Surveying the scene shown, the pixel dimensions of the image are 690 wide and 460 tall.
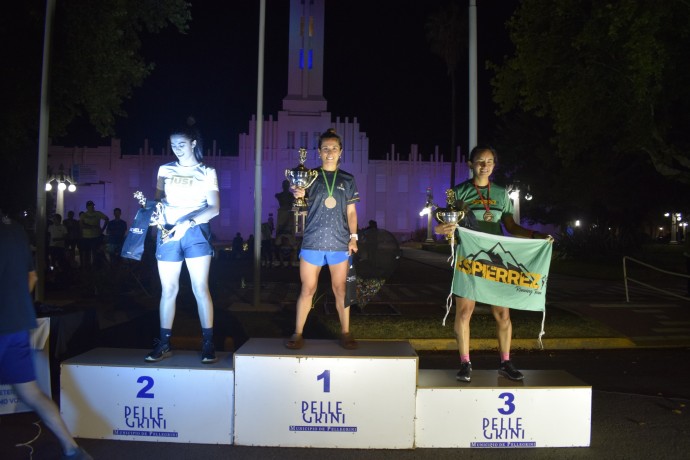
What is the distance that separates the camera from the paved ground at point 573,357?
14.6 feet

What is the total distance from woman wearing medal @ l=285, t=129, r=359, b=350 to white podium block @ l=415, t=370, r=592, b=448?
3.58ft

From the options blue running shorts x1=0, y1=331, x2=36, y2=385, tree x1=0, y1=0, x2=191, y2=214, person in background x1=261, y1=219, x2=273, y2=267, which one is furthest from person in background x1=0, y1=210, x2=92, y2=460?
person in background x1=261, y1=219, x2=273, y2=267

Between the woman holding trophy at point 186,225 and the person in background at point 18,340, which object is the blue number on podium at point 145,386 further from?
the person in background at point 18,340

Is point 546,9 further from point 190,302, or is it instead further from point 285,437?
point 285,437

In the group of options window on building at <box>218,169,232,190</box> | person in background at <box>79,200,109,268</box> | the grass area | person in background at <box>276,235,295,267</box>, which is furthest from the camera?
window on building at <box>218,169,232,190</box>

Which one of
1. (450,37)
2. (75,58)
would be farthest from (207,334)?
(450,37)

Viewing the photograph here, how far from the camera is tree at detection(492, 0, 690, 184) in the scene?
12320 millimetres

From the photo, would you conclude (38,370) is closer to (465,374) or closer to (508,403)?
(465,374)

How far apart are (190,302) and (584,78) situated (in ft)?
37.0

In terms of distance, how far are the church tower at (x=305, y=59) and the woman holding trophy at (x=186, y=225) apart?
169 feet

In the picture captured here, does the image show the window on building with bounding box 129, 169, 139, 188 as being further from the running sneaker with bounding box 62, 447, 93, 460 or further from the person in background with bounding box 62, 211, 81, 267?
the running sneaker with bounding box 62, 447, 93, 460

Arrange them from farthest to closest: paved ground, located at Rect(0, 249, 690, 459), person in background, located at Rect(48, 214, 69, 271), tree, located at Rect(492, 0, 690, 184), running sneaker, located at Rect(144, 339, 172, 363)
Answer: person in background, located at Rect(48, 214, 69, 271), tree, located at Rect(492, 0, 690, 184), running sneaker, located at Rect(144, 339, 172, 363), paved ground, located at Rect(0, 249, 690, 459)

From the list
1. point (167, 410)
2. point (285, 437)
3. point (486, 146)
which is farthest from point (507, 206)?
point (167, 410)

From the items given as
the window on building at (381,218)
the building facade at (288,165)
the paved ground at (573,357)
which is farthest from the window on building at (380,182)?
the paved ground at (573,357)
